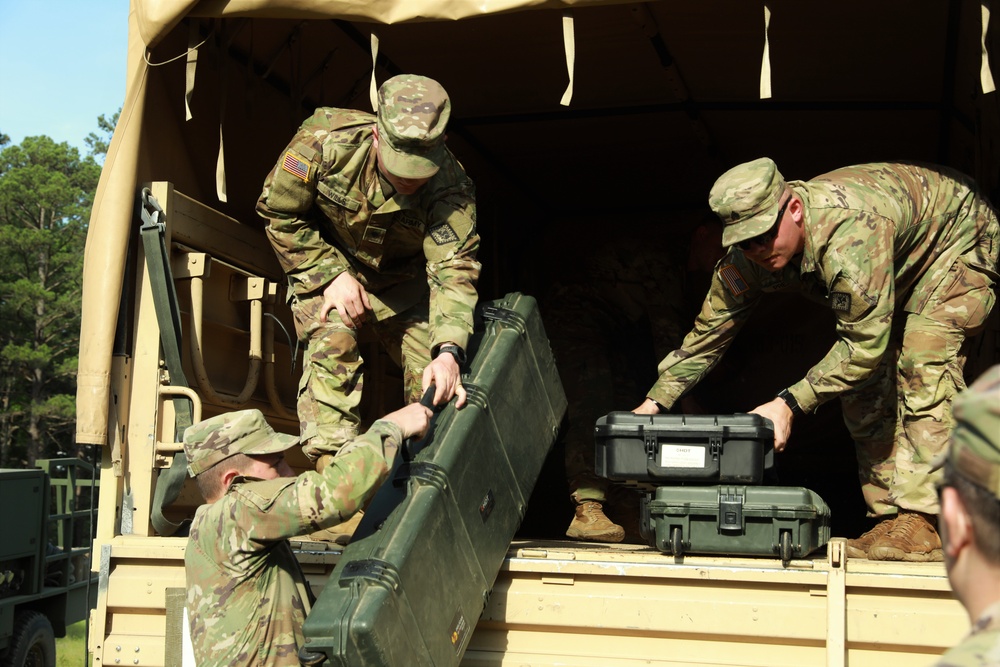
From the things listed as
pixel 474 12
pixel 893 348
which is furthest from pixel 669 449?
pixel 474 12

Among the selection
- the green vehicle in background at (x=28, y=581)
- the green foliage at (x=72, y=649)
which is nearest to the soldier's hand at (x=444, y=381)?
the green vehicle in background at (x=28, y=581)

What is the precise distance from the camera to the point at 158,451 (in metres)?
3.39

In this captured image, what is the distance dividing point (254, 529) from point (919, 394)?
6.98ft

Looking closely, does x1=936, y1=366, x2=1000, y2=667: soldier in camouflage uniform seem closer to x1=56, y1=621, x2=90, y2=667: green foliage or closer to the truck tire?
the truck tire

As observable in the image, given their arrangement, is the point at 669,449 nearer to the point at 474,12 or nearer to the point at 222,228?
the point at 474,12

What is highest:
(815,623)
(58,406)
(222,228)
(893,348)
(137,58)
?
(137,58)

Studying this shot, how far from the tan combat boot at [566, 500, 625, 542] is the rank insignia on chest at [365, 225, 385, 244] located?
134cm

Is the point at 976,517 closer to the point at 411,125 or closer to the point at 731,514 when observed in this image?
the point at 731,514

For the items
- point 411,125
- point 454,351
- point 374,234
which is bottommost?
point 454,351

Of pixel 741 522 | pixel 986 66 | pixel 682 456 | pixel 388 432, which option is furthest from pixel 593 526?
pixel 986 66

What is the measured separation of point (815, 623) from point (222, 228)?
2.42 metres

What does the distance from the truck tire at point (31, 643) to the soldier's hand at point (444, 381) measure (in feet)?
17.4

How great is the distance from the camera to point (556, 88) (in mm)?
4824

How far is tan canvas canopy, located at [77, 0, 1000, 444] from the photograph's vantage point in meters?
3.46
